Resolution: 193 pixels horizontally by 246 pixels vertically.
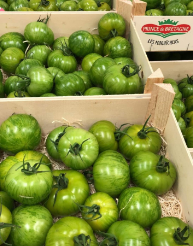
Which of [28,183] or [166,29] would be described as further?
[166,29]

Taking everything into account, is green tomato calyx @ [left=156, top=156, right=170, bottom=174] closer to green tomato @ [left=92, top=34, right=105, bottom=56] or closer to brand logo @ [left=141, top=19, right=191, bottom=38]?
green tomato @ [left=92, top=34, right=105, bottom=56]

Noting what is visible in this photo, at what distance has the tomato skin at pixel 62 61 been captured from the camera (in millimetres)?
1688

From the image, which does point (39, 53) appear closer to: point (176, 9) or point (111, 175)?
point (111, 175)

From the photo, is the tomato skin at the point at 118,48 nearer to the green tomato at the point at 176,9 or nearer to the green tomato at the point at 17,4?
the green tomato at the point at 176,9

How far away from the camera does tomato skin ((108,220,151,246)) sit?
2.99 ft

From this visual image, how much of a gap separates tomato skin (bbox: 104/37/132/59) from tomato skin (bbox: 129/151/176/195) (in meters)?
0.86

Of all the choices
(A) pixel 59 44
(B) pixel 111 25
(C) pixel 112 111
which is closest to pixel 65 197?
(C) pixel 112 111

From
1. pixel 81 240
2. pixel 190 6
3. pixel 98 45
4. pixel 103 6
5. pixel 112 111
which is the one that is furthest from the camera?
pixel 190 6

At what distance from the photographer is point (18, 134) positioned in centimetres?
120

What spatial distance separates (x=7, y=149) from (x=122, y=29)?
1.22 meters

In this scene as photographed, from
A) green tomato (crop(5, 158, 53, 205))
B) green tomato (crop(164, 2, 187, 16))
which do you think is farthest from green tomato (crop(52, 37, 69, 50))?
green tomato (crop(5, 158, 53, 205))

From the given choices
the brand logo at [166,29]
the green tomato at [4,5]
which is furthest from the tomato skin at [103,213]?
the green tomato at [4,5]

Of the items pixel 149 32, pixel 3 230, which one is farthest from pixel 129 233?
pixel 149 32

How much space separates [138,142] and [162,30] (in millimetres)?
1137
